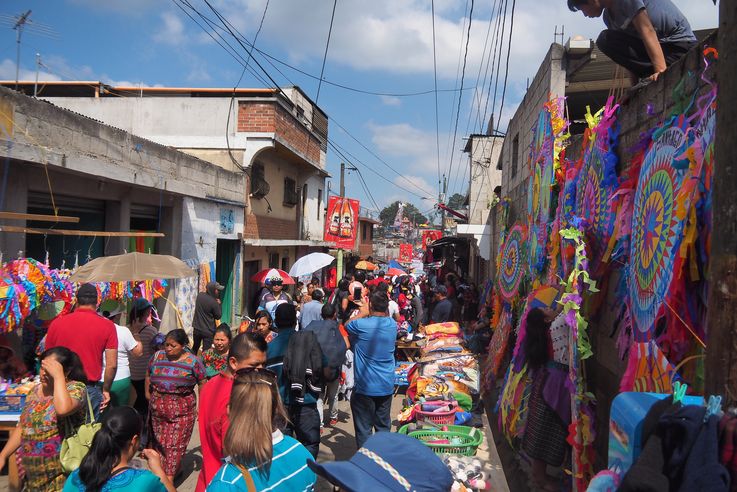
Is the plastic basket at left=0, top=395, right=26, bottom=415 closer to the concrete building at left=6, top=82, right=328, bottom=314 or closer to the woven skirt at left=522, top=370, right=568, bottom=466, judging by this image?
the woven skirt at left=522, top=370, right=568, bottom=466

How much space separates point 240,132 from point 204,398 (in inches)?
414

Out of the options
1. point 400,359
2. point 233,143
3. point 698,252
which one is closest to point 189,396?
point 698,252

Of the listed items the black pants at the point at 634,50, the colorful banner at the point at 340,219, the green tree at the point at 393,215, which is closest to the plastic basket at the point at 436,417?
the black pants at the point at 634,50

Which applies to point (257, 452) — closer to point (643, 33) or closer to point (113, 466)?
point (113, 466)

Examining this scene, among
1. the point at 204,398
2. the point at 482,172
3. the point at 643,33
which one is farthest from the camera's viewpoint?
the point at 482,172

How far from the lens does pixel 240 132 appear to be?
42.0ft

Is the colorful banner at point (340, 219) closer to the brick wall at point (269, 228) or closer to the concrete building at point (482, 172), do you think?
the brick wall at point (269, 228)

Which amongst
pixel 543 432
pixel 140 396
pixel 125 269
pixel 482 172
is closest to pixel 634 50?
pixel 543 432

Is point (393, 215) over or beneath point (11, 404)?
over

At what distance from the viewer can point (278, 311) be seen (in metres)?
4.54

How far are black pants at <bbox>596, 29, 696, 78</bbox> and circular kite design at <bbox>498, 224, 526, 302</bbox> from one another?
3208 mm

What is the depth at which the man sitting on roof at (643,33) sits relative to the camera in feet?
11.3

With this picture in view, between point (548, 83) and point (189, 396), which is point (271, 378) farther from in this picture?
point (548, 83)

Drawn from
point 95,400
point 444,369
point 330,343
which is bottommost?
point 444,369
